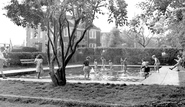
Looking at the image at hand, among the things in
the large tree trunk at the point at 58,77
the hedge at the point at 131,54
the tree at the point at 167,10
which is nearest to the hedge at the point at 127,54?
the hedge at the point at 131,54

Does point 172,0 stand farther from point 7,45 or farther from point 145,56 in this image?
point 145,56

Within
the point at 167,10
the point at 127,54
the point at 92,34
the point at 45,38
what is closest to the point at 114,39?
the point at 92,34

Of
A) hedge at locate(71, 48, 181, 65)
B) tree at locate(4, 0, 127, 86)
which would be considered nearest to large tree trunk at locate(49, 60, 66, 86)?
tree at locate(4, 0, 127, 86)

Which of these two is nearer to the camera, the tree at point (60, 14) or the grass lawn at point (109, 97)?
the grass lawn at point (109, 97)

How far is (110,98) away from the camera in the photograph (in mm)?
5758

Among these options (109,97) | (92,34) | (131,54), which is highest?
(92,34)

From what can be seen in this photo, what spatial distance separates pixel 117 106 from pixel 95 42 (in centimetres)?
4002

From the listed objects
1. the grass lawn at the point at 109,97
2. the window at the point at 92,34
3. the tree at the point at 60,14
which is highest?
the window at the point at 92,34

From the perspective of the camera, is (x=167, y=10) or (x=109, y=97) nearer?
(x=109, y=97)

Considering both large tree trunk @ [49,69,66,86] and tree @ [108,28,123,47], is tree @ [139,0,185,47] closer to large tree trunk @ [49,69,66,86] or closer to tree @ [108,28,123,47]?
large tree trunk @ [49,69,66,86]

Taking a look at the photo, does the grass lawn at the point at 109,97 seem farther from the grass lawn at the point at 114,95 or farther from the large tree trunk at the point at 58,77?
the large tree trunk at the point at 58,77

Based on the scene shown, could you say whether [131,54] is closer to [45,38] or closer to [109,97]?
[45,38]

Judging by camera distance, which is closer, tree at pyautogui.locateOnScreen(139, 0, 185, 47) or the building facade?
tree at pyautogui.locateOnScreen(139, 0, 185, 47)

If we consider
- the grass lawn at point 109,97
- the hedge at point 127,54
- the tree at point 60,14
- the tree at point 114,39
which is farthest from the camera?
the tree at point 114,39
